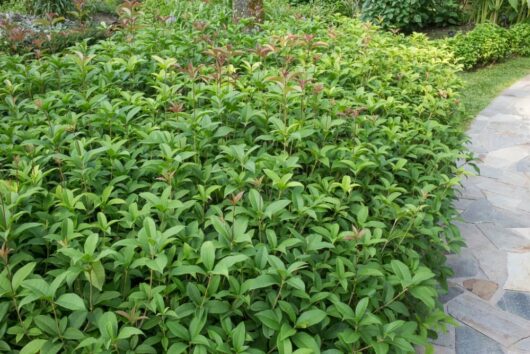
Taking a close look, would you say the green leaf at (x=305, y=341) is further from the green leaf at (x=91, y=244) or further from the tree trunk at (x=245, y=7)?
the tree trunk at (x=245, y=7)

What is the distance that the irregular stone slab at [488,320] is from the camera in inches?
100

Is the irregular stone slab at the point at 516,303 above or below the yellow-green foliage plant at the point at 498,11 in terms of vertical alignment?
below

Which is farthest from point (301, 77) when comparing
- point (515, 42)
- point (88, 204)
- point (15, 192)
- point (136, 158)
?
point (515, 42)

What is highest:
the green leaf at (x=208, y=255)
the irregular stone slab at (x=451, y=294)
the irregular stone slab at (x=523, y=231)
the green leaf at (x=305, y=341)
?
the green leaf at (x=208, y=255)

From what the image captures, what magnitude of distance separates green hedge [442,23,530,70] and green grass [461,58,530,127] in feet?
0.47

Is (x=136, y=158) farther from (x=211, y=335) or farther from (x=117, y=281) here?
(x=211, y=335)

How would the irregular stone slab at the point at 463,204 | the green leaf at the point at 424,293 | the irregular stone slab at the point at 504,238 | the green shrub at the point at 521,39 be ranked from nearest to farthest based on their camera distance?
1. the green leaf at the point at 424,293
2. the irregular stone slab at the point at 504,238
3. the irregular stone slab at the point at 463,204
4. the green shrub at the point at 521,39

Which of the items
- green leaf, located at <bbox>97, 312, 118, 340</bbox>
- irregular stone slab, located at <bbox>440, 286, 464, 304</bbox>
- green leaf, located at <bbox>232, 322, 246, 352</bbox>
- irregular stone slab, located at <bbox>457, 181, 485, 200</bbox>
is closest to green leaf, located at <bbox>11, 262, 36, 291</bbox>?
green leaf, located at <bbox>97, 312, 118, 340</bbox>

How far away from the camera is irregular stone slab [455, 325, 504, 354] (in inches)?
96.3

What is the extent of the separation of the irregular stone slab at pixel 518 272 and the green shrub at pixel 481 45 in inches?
177

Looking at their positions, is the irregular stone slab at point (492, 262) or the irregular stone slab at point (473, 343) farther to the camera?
the irregular stone slab at point (492, 262)

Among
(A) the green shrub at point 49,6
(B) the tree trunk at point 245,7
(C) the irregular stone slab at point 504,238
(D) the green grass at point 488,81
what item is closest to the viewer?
(C) the irregular stone slab at point 504,238

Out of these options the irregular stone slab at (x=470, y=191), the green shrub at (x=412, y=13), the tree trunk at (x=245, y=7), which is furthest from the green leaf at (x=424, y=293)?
the green shrub at (x=412, y=13)

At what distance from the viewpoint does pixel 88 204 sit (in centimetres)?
177
